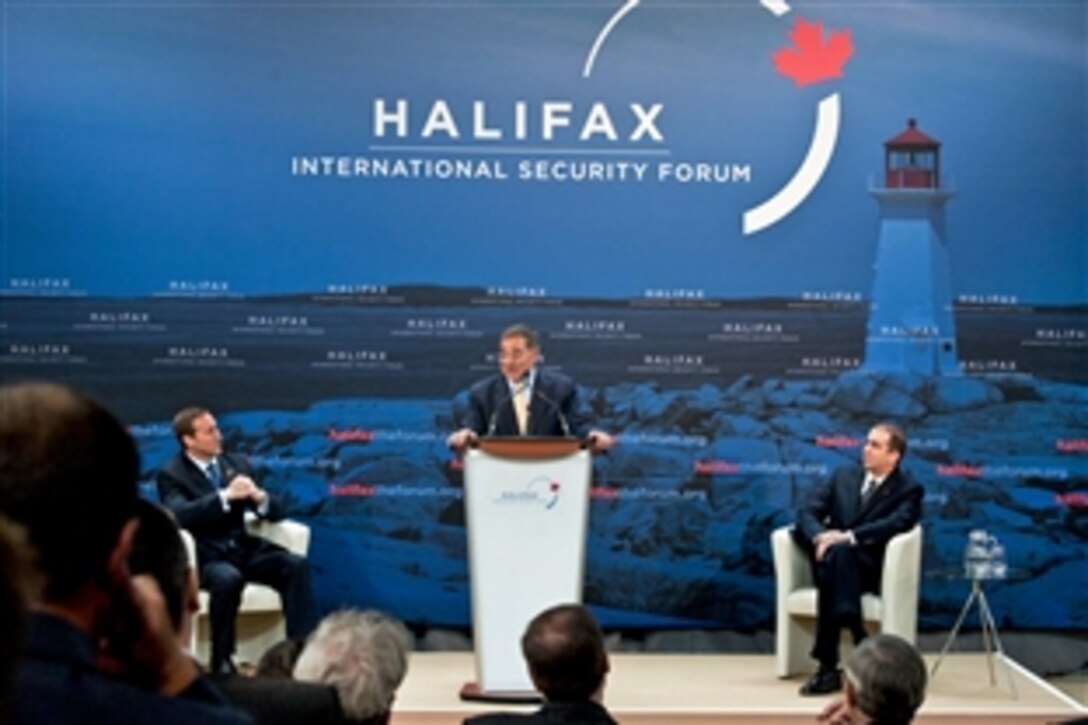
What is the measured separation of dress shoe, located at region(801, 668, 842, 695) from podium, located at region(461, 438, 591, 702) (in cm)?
118

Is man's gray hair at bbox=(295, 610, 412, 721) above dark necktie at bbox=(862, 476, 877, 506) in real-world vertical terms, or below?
below

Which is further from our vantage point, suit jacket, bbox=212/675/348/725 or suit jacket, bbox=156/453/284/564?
suit jacket, bbox=156/453/284/564

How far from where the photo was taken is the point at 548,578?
593cm

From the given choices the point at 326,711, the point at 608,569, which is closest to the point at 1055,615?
the point at 608,569

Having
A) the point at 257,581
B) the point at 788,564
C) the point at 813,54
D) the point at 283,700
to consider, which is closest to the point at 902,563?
the point at 788,564

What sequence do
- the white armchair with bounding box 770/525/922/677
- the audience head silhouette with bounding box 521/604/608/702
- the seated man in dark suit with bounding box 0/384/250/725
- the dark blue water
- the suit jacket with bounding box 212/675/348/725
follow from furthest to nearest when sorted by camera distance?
the dark blue water < the white armchair with bounding box 770/525/922/677 < the audience head silhouette with bounding box 521/604/608/702 < the suit jacket with bounding box 212/675/348/725 < the seated man in dark suit with bounding box 0/384/250/725

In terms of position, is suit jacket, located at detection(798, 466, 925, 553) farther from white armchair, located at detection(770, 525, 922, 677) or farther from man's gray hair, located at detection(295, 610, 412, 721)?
man's gray hair, located at detection(295, 610, 412, 721)

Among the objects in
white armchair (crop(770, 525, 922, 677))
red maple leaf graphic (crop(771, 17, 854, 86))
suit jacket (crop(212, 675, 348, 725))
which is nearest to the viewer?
suit jacket (crop(212, 675, 348, 725))

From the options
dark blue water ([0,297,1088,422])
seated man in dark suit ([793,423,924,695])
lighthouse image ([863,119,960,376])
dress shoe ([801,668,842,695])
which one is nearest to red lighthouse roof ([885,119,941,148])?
lighthouse image ([863,119,960,376])

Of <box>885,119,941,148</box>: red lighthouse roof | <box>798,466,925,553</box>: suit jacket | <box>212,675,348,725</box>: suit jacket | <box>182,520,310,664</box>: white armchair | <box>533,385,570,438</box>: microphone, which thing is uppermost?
<box>885,119,941,148</box>: red lighthouse roof

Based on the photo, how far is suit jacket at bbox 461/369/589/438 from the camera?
656 centimetres

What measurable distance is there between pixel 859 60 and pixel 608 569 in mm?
2595

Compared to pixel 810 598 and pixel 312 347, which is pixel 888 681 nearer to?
pixel 810 598

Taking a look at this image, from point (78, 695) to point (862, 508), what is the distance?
5955mm
